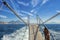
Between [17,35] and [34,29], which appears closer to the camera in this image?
[34,29]

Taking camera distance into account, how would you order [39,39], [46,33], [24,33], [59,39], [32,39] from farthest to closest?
[59,39] → [24,33] → [39,39] → [32,39] → [46,33]

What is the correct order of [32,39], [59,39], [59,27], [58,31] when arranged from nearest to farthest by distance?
[32,39] → [59,39] → [58,31] → [59,27]

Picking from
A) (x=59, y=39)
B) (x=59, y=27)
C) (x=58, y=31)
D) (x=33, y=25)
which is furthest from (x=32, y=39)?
(x=59, y=27)

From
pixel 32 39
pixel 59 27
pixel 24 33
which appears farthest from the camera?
pixel 59 27

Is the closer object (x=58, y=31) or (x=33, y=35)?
(x=33, y=35)

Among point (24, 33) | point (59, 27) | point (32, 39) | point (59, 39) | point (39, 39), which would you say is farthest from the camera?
point (59, 27)

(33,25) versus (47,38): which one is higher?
(33,25)

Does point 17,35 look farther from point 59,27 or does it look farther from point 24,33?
point 59,27

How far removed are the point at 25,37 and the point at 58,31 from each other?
11036 mm

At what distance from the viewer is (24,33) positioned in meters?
2.73

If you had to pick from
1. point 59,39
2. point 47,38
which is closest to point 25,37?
point 47,38

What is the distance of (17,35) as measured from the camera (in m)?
2.69

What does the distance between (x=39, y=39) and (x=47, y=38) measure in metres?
0.78

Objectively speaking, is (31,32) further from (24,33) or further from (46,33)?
(46,33)
